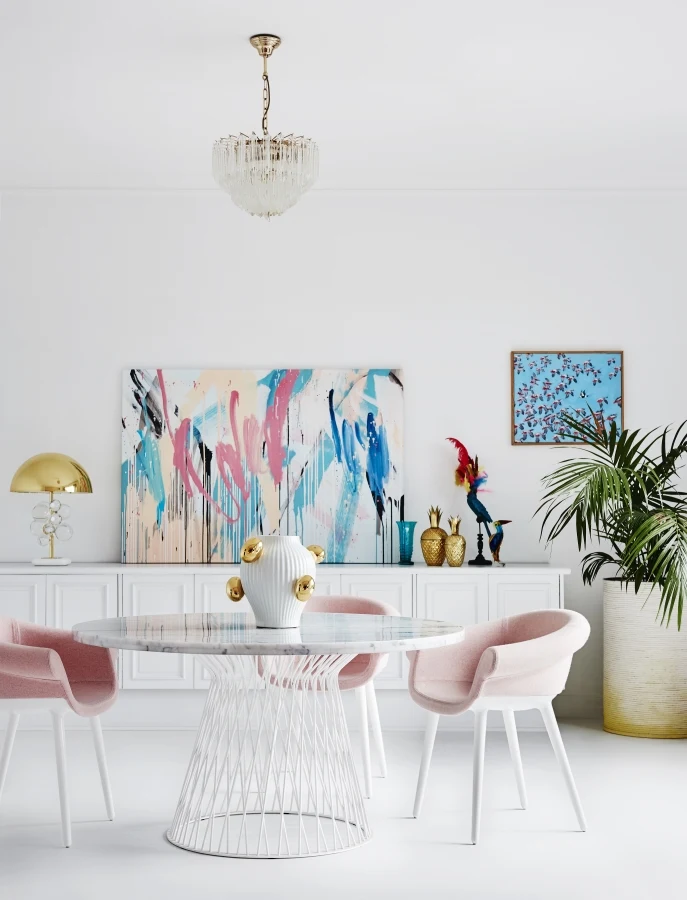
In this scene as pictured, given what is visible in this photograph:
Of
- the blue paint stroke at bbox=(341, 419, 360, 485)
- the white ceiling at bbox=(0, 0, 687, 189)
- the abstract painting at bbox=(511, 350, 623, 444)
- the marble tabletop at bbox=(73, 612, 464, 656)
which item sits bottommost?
the marble tabletop at bbox=(73, 612, 464, 656)

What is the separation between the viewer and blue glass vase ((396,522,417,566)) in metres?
5.10

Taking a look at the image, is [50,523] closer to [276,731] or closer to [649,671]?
[276,731]

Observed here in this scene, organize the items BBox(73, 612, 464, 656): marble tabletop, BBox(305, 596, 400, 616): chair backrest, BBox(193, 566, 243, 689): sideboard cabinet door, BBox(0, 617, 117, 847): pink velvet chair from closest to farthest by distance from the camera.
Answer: BBox(73, 612, 464, 656): marble tabletop
BBox(0, 617, 117, 847): pink velvet chair
BBox(305, 596, 400, 616): chair backrest
BBox(193, 566, 243, 689): sideboard cabinet door

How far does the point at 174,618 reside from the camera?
11.1ft

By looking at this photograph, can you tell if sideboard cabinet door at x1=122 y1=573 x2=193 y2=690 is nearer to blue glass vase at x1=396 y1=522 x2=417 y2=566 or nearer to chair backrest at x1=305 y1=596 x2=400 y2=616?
chair backrest at x1=305 y1=596 x2=400 y2=616

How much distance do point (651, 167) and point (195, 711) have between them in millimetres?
3480

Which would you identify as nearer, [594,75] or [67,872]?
[67,872]

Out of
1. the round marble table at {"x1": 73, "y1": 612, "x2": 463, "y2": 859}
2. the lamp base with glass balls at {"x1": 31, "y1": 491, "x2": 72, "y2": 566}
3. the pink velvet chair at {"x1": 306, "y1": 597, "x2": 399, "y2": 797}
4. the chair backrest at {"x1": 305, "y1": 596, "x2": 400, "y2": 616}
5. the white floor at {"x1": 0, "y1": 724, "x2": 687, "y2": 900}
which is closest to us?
the white floor at {"x1": 0, "y1": 724, "x2": 687, "y2": 900}

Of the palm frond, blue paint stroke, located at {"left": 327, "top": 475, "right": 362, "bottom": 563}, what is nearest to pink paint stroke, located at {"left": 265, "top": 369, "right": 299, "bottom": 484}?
blue paint stroke, located at {"left": 327, "top": 475, "right": 362, "bottom": 563}

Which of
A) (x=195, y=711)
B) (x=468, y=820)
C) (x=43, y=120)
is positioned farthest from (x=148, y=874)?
(x=43, y=120)

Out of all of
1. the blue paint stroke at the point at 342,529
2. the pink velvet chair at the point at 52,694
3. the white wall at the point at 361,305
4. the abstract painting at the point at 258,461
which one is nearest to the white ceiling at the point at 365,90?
the white wall at the point at 361,305

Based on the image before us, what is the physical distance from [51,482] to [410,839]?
2514mm

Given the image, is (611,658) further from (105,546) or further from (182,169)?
(182,169)

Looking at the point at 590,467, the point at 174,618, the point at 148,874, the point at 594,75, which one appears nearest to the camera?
the point at 148,874
